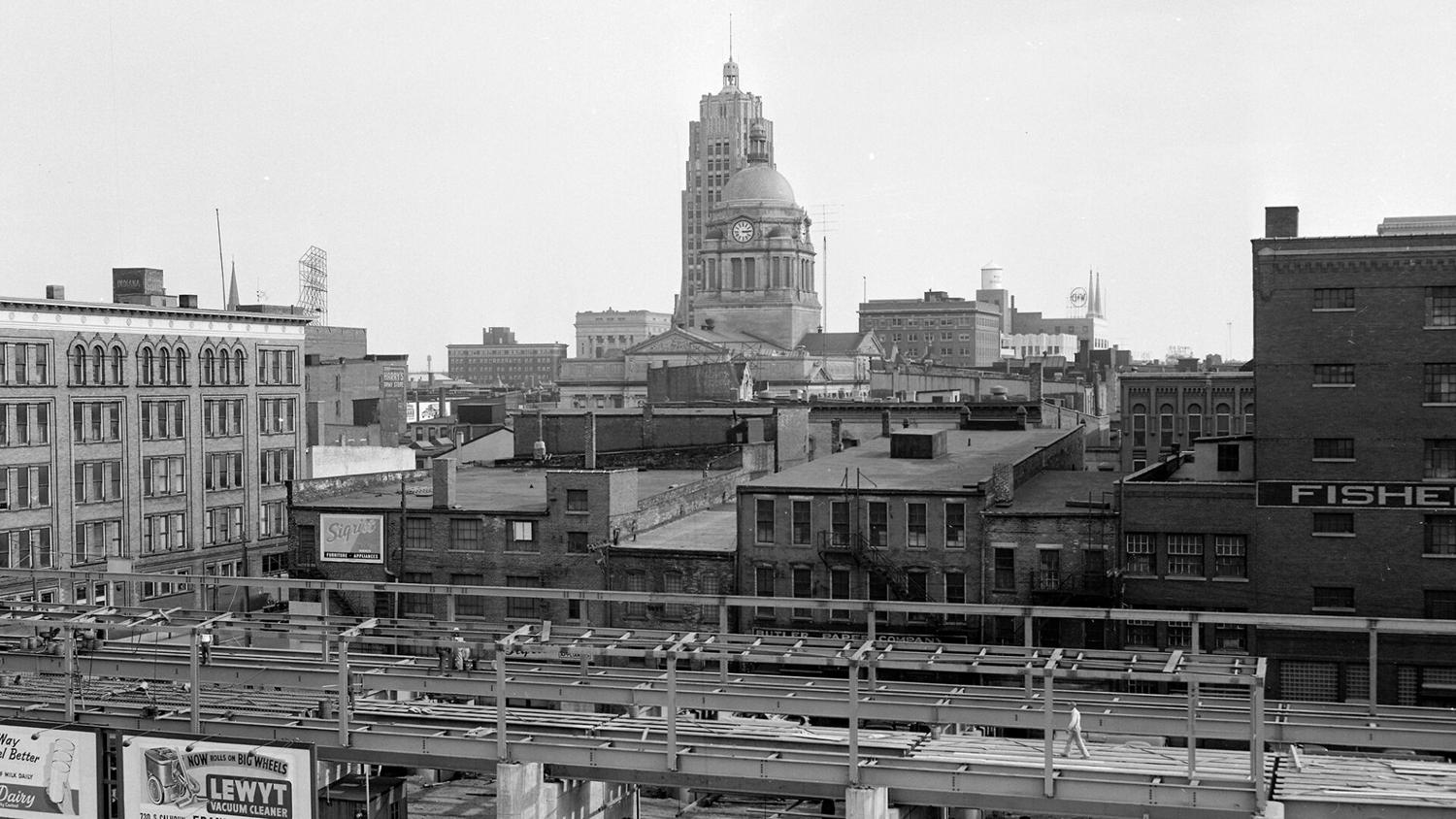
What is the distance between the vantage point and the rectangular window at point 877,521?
51312 millimetres

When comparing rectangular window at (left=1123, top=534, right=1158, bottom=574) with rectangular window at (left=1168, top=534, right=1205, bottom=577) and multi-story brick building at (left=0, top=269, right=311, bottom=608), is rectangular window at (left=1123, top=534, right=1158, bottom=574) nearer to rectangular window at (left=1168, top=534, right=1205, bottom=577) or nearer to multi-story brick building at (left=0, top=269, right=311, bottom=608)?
rectangular window at (left=1168, top=534, right=1205, bottom=577)

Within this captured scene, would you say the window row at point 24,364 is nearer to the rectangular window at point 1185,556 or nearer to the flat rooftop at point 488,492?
the flat rooftop at point 488,492

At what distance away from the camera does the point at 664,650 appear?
25109 millimetres

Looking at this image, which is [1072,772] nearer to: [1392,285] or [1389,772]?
[1389,772]

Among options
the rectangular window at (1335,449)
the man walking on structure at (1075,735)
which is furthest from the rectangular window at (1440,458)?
the man walking on structure at (1075,735)

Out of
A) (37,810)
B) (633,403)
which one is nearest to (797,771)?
(37,810)

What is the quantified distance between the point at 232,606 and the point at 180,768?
1819 inches

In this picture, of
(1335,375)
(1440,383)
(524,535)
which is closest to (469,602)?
(524,535)

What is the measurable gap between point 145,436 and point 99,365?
4225 millimetres

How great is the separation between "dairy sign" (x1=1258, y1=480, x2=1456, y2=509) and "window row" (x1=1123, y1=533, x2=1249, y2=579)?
1779mm

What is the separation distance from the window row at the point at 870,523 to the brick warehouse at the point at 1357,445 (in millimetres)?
9529

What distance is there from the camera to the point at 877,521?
51.4 metres

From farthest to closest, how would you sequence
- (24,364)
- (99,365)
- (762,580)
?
(99,365) → (24,364) → (762,580)

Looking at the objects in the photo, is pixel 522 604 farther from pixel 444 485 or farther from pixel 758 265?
pixel 758 265
